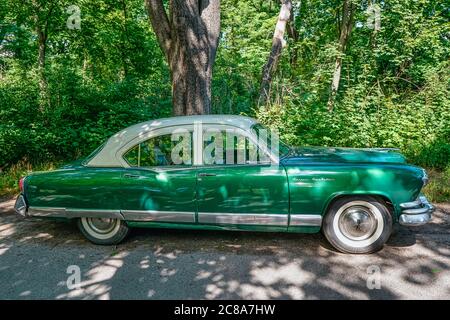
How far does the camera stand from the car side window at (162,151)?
398cm

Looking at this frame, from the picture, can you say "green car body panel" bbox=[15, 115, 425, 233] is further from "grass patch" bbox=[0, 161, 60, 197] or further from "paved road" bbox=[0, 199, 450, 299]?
"grass patch" bbox=[0, 161, 60, 197]

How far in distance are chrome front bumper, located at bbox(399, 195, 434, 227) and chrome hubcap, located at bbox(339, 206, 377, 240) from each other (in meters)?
0.31

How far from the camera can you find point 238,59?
46.3 ft

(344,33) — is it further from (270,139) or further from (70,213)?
(70,213)

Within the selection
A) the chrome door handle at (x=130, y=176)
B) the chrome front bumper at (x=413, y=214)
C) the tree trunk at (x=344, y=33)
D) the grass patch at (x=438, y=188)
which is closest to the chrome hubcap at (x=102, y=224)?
the chrome door handle at (x=130, y=176)

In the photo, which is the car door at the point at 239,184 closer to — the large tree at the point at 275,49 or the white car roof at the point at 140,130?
the white car roof at the point at 140,130

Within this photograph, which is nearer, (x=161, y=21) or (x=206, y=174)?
(x=206, y=174)

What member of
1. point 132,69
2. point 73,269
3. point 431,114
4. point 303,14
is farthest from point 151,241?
point 303,14

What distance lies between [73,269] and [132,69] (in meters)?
12.9

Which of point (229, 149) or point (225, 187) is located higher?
point (229, 149)

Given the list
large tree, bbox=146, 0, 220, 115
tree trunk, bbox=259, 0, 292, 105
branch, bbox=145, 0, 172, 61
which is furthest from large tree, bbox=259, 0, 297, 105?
branch, bbox=145, 0, 172, 61

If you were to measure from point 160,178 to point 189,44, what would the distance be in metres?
3.47

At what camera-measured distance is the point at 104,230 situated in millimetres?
4297

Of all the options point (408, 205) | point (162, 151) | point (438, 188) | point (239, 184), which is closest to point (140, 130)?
point (162, 151)
